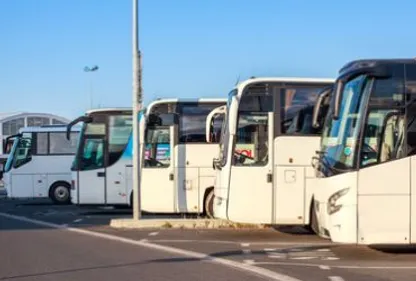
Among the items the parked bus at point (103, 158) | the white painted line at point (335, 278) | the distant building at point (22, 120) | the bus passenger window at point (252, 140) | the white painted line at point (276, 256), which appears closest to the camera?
the white painted line at point (335, 278)

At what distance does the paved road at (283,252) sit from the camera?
1060 cm

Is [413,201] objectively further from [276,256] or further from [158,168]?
[158,168]

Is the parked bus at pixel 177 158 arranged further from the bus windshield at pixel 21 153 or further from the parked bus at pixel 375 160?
the bus windshield at pixel 21 153

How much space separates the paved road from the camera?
1060 centimetres

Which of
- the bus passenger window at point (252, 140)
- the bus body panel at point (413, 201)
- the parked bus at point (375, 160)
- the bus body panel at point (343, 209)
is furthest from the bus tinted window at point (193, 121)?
the bus body panel at point (413, 201)

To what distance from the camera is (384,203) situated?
11.3m

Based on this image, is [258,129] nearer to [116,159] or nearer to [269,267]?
[269,267]

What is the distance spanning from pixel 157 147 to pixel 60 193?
10317mm

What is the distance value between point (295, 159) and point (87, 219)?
8313 mm

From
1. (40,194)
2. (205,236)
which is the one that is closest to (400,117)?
(205,236)

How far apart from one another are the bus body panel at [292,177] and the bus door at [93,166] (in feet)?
29.4

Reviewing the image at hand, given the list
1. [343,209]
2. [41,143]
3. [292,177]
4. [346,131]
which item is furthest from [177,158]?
[41,143]

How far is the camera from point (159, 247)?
13.7 meters

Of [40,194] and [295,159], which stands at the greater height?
[295,159]
